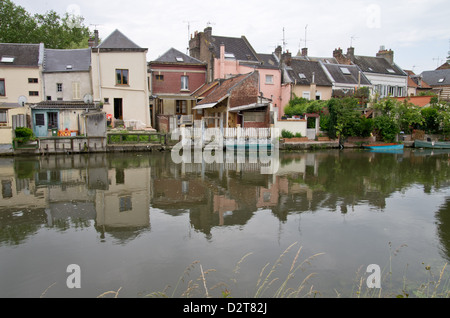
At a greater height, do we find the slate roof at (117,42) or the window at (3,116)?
the slate roof at (117,42)

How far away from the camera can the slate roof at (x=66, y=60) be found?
28.7 metres

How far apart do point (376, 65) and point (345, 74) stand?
6.13 metres

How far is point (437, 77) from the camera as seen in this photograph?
1802 inches

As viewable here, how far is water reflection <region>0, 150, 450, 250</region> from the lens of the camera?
924 cm

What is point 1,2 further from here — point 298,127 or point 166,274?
point 166,274

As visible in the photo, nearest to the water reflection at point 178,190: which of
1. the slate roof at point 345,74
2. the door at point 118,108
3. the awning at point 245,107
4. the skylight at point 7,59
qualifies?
the awning at point 245,107

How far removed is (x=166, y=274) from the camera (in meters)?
6.14

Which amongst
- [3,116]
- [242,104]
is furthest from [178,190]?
[3,116]

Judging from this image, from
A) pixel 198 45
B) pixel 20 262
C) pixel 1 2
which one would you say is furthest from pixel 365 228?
pixel 1 2

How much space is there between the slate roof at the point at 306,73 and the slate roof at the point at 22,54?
22.3 meters

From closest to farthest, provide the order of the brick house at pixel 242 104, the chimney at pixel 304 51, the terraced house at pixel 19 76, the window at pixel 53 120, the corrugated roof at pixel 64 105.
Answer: the corrugated roof at pixel 64 105
the window at pixel 53 120
the brick house at pixel 242 104
the terraced house at pixel 19 76
the chimney at pixel 304 51

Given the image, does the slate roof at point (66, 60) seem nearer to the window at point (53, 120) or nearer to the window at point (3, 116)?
the window at point (53, 120)

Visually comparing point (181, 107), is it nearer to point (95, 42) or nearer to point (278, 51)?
point (95, 42)

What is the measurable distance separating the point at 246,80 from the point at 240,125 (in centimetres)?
355
